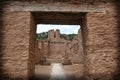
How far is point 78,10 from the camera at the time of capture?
261 inches

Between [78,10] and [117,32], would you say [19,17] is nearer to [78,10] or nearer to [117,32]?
[78,10]

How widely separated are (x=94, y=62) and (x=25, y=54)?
2.10m

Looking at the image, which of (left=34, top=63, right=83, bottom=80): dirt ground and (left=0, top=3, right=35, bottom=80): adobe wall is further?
(left=34, top=63, right=83, bottom=80): dirt ground

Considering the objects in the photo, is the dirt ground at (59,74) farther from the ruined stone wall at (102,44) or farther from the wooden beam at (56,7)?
the wooden beam at (56,7)

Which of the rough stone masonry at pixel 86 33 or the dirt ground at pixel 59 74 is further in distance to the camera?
the dirt ground at pixel 59 74

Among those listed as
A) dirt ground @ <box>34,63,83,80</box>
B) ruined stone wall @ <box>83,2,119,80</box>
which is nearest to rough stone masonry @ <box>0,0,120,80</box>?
ruined stone wall @ <box>83,2,119,80</box>

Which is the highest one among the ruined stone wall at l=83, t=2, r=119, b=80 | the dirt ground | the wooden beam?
the wooden beam

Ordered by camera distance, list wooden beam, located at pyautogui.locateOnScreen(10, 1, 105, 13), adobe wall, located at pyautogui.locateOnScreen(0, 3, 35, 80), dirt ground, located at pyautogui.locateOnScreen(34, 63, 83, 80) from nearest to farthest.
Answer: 1. adobe wall, located at pyautogui.locateOnScreen(0, 3, 35, 80)
2. wooden beam, located at pyautogui.locateOnScreen(10, 1, 105, 13)
3. dirt ground, located at pyautogui.locateOnScreen(34, 63, 83, 80)

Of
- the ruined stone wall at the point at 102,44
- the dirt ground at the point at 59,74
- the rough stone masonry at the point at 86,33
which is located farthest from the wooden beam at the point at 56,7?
the dirt ground at the point at 59,74

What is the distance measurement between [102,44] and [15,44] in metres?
2.68

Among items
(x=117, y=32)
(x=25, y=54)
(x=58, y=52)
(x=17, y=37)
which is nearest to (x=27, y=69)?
(x=25, y=54)

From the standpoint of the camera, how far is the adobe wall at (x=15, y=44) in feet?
20.6

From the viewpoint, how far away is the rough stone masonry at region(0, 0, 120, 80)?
6.34 m

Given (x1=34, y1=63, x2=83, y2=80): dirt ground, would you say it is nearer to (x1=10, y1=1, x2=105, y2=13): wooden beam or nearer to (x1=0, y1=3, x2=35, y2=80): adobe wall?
(x1=0, y1=3, x2=35, y2=80): adobe wall
